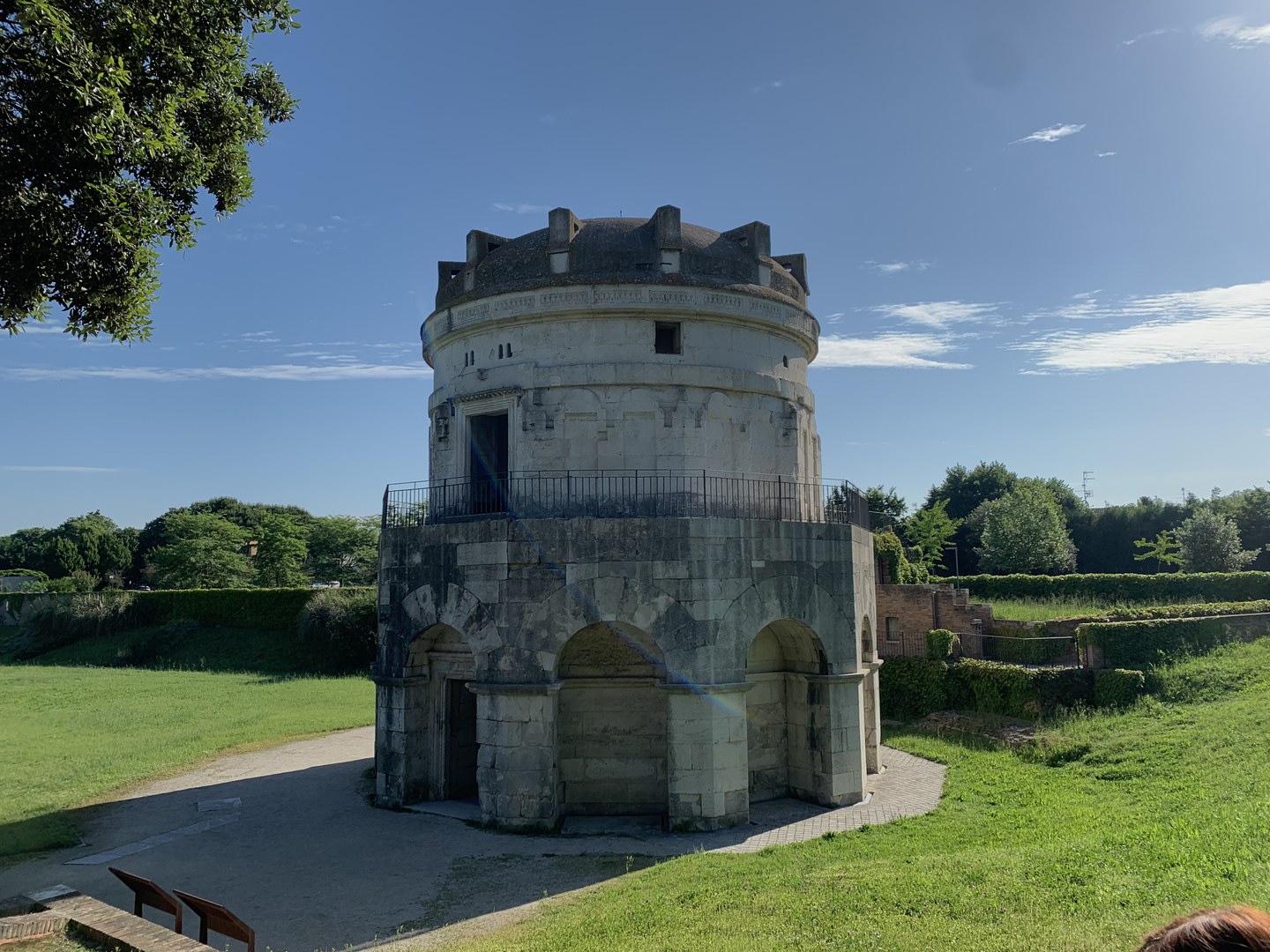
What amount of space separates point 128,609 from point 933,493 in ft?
202

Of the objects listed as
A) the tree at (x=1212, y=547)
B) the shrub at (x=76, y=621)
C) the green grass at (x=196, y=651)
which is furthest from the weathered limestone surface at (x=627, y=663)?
the shrub at (x=76, y=621)

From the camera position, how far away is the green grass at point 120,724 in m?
19.9

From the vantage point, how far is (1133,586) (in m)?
36.4

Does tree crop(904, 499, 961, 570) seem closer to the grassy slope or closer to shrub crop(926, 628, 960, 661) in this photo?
shrub crop(926, 628, 960, 661)

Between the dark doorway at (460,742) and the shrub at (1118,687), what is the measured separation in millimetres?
15474

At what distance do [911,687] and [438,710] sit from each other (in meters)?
15.3

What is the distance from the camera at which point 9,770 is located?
73.9ft

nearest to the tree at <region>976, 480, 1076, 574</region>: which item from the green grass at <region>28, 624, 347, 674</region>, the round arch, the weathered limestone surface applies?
the weathered limestone surface

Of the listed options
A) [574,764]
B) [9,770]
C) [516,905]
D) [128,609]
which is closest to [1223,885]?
[516,905]

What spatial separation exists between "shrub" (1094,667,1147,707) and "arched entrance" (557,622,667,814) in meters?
11.8

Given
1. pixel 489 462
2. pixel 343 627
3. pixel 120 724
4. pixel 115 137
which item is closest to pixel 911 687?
pixel 489 462

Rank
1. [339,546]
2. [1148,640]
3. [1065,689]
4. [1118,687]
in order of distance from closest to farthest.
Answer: [1118,687] < [1065,689] < [1148,640] < [339,546]

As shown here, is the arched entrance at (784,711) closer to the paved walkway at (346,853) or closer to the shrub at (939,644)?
the paved walkway at (346,853)

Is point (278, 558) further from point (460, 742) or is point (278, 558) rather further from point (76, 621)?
point (460, 742)
